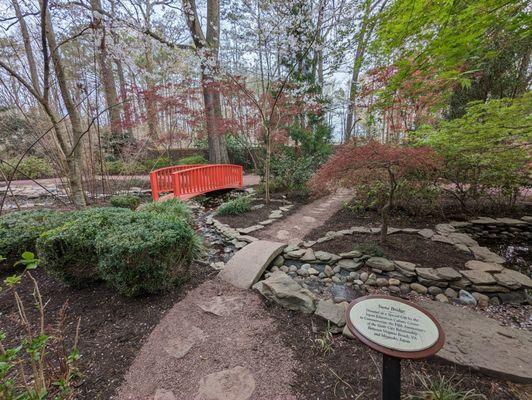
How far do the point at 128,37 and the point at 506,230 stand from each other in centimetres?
691

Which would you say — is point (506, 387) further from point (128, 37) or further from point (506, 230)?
point (128, 37)

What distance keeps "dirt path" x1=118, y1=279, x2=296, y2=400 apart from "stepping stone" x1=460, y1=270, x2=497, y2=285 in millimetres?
2057

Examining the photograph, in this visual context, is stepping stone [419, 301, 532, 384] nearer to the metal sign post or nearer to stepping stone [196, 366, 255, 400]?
the metal sign post

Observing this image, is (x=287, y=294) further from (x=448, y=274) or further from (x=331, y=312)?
(x=448, y=274)

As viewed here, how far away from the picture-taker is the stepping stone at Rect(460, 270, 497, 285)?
222 cm

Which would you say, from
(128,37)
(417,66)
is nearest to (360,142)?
(417,66)

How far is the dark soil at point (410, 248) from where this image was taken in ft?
8.41

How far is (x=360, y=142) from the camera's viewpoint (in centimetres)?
290

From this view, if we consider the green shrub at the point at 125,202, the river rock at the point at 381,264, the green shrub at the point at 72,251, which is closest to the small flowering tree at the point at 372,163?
the river rock at the point at 381,264

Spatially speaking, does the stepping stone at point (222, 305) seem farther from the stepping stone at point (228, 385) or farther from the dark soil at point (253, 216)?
the dark soil at point (253, 216)

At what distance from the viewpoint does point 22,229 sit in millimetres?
2543

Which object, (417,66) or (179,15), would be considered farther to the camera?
(179,15)

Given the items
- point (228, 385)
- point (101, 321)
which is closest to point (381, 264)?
point (228, 385)

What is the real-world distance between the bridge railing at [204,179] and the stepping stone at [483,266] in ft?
15.6
